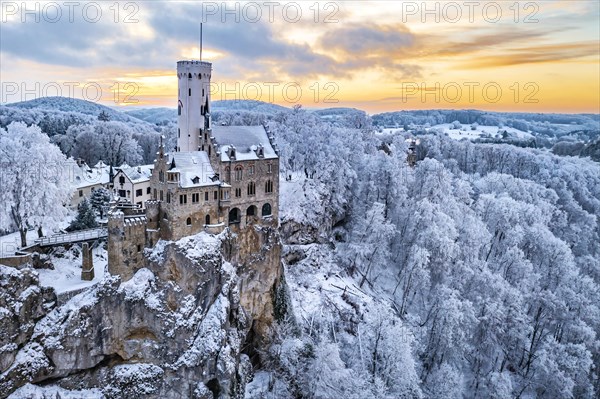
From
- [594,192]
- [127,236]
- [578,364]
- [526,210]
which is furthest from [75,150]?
[594,192]

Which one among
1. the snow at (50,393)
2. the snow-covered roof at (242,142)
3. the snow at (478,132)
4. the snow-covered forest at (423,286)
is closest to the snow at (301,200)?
the snow-covered forest at (423,286)

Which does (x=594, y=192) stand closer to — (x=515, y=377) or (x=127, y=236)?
(x=515, y=377)

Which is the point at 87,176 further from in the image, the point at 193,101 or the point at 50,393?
the point at 50,393

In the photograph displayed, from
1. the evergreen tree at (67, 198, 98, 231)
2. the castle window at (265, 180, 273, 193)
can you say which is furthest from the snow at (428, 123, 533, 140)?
the evergreen tree at (67, 198, 98, 231)

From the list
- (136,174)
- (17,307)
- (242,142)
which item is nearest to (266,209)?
(242,142)

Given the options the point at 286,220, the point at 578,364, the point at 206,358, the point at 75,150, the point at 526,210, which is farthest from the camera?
the point at 75,150
